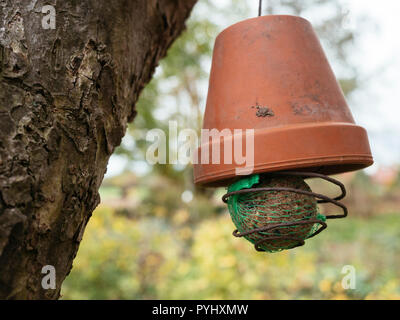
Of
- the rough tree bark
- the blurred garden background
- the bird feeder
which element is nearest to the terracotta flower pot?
the bird feeder

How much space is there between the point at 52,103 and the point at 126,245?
3267 millimetres

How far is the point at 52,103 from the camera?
0.71 m

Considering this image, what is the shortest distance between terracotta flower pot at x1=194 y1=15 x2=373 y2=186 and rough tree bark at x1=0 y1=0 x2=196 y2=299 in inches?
10.2

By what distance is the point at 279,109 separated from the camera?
0.85 m

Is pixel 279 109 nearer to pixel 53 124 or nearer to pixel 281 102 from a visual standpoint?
pixel 281 102

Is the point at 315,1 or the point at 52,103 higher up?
the point at 315,1

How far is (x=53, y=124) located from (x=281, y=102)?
1.63ft

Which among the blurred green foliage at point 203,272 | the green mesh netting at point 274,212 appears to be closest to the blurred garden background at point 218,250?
the blurred green foliage at point 203,272

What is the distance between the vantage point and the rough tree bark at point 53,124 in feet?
2.09

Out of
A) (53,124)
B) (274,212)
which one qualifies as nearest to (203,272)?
(274,212)

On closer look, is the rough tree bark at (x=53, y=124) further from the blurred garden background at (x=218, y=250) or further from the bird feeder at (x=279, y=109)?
the blurred garden background at (x=218, y=250)
